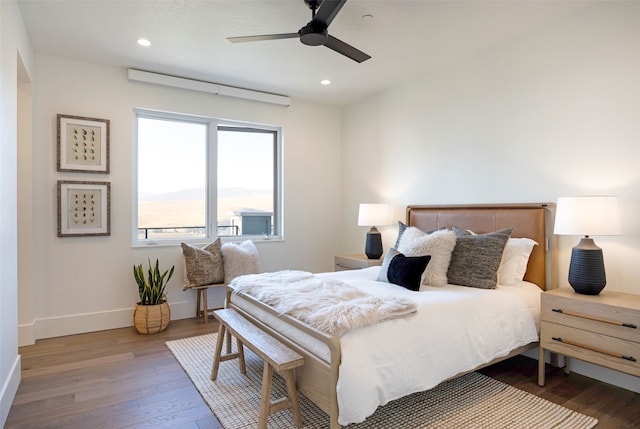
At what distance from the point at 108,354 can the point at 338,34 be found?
3425 millimetres

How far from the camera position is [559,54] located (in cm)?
290

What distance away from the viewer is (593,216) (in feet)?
7.75

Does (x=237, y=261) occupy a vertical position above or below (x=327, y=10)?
below

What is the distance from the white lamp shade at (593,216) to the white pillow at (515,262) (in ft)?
1.62

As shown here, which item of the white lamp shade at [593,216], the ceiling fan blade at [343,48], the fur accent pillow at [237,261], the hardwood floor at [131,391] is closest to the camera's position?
the hardwood floor at [131,391]

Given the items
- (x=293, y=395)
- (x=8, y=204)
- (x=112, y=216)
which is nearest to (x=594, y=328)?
(x=293, y=395)

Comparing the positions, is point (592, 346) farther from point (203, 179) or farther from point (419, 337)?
point (203, 179)

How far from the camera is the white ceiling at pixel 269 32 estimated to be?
2.69 metres

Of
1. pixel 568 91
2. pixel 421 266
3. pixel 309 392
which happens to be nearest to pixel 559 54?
pixel 568 91

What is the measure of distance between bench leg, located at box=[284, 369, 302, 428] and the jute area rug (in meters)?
0.08

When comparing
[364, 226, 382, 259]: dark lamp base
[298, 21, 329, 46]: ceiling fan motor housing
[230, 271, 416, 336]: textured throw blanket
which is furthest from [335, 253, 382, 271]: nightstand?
[298, 21, 329, 46]: ceiling fan motor housing

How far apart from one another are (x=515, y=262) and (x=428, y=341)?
52.5 inches

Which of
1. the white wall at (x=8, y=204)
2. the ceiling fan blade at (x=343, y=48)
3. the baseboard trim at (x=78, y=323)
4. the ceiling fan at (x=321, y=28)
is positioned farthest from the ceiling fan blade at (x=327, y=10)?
the baseboard trim at (x=78, y=323)

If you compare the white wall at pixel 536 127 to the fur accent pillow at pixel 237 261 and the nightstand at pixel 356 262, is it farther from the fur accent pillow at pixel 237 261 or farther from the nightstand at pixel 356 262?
the fur accent pillow at pixel 237 261
